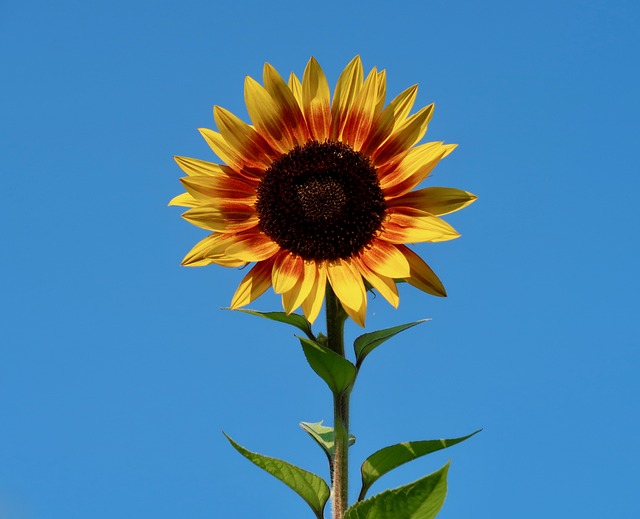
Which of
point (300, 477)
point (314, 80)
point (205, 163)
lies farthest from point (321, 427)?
point (314, 80)

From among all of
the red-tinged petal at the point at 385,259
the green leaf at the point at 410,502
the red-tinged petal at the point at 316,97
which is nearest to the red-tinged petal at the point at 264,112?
the red-tinged petal at the point at 316,97

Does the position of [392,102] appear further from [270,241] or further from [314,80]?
[270,241]

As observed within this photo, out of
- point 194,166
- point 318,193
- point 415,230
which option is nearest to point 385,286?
point 415,230

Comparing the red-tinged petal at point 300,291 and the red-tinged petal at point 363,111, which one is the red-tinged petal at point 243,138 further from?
the red-tinged petal at point 300,291

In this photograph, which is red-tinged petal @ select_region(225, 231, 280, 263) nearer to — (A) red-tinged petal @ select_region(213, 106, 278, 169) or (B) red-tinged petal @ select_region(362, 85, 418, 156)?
(A) red-tinged petal @ select_region(213, 106, 278, 169)

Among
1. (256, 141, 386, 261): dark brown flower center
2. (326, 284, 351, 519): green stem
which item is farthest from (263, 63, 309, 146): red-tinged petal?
(326, 284, 351, 519): green stem

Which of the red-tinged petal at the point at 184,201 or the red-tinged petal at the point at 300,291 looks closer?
the red-tinged petal at the point at 300,291
